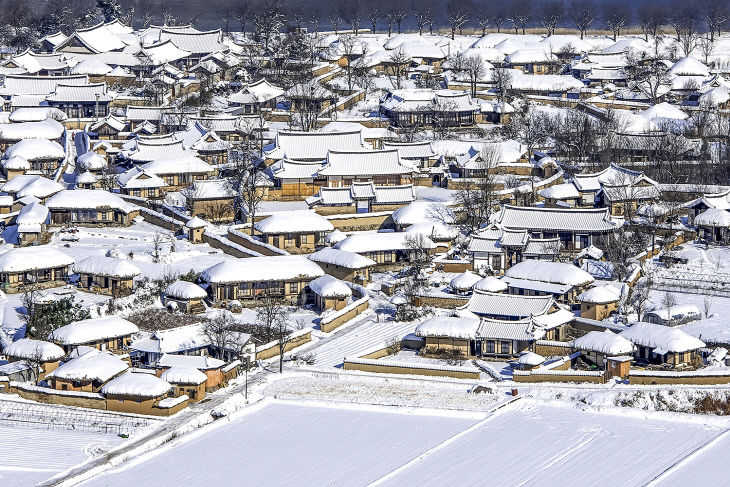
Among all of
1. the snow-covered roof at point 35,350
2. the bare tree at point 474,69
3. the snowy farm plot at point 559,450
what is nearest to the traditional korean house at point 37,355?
the snow-covered roof at point 35,350

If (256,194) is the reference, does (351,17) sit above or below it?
above

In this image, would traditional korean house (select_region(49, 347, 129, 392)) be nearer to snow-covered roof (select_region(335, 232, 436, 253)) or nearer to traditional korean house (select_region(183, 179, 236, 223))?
snow-covered roof (select_region(335, 232, 436, 253))

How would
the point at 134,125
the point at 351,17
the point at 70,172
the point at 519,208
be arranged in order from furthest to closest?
the point at 351,17 < the point at 134,125 < the point at 70,172 < the point at 519,208

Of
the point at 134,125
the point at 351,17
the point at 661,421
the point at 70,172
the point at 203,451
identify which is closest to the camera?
the point at 203,451

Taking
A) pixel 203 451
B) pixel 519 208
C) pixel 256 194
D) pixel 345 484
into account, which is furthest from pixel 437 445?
pixel 256 194

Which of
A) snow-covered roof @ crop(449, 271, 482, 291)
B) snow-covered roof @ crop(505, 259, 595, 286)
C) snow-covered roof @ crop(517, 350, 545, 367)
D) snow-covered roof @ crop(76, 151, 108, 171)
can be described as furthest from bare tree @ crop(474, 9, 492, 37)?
snow-covered roof @ crop(517, 350, 545, 367)

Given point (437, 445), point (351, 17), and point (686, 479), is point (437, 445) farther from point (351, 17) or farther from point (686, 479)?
point (351, 17)
